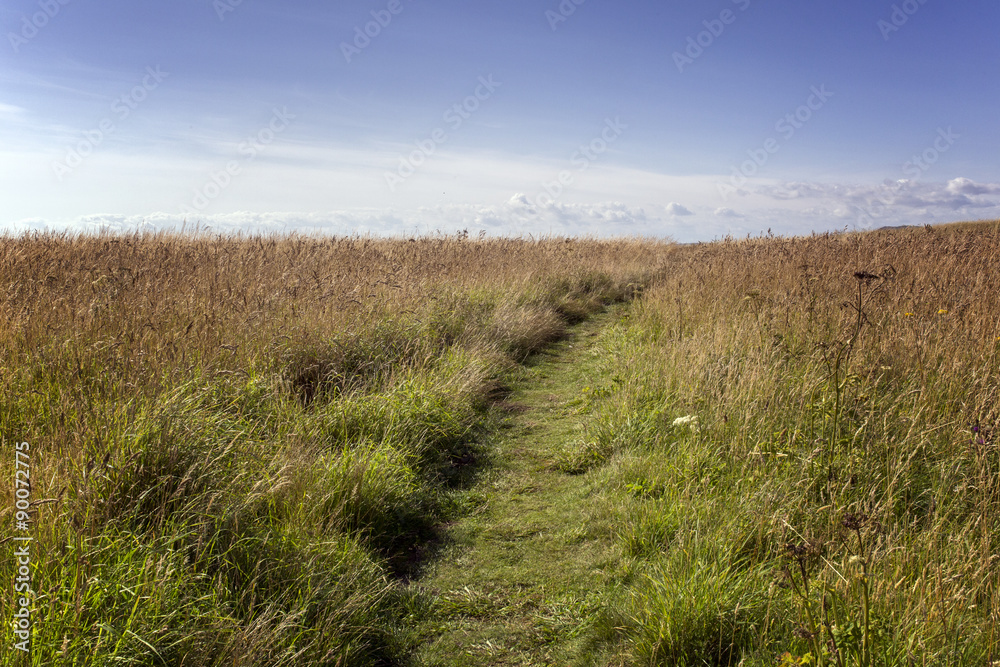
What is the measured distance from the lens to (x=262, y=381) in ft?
14.5

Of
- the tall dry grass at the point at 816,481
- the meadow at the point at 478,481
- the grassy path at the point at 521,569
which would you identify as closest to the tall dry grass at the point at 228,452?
the meadow at the point at 478,481

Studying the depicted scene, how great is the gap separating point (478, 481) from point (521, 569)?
121 cm

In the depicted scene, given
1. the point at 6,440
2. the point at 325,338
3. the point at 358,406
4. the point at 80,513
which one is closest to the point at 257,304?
the point at 325,338

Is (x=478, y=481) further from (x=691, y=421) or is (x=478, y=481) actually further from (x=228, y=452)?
(x=228, y=452)

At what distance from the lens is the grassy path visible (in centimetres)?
260

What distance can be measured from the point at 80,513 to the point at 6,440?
48.7 inches
